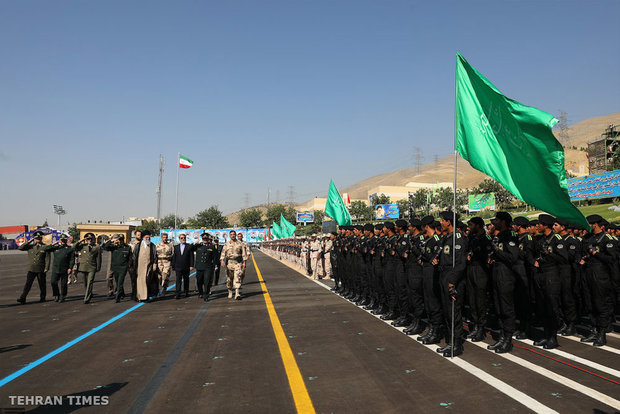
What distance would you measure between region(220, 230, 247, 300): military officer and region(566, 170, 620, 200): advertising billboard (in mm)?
52075

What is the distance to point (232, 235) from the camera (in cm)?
1260

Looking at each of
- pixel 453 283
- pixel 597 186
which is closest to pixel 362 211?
pixel 597 186

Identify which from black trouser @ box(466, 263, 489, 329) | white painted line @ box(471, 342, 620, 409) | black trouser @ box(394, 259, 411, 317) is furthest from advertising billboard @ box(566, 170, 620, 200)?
white painted line @ box(471, 342, 620, 409)

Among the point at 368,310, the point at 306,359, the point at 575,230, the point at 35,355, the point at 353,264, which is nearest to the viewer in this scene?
the point at 306,359

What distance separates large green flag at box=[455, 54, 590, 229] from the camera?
19.2 ft

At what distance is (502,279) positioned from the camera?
688 cm

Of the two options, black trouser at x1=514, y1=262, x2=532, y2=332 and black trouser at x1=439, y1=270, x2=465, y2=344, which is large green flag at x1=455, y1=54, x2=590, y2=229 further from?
black trouser at x1=514, y1=262, x2=532, y2=332

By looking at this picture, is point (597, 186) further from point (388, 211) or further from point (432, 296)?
point (388, 211)

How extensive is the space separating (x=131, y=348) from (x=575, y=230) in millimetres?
8714

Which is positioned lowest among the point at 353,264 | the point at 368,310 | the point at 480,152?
the point at 368,310

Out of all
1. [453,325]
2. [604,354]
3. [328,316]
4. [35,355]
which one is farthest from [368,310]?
[35,355]

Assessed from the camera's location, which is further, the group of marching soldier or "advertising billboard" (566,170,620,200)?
"advertising billboard" (566,170,620,200)

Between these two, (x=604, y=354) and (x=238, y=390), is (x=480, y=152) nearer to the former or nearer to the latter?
(x=604, y=354)

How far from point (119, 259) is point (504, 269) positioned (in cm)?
999
